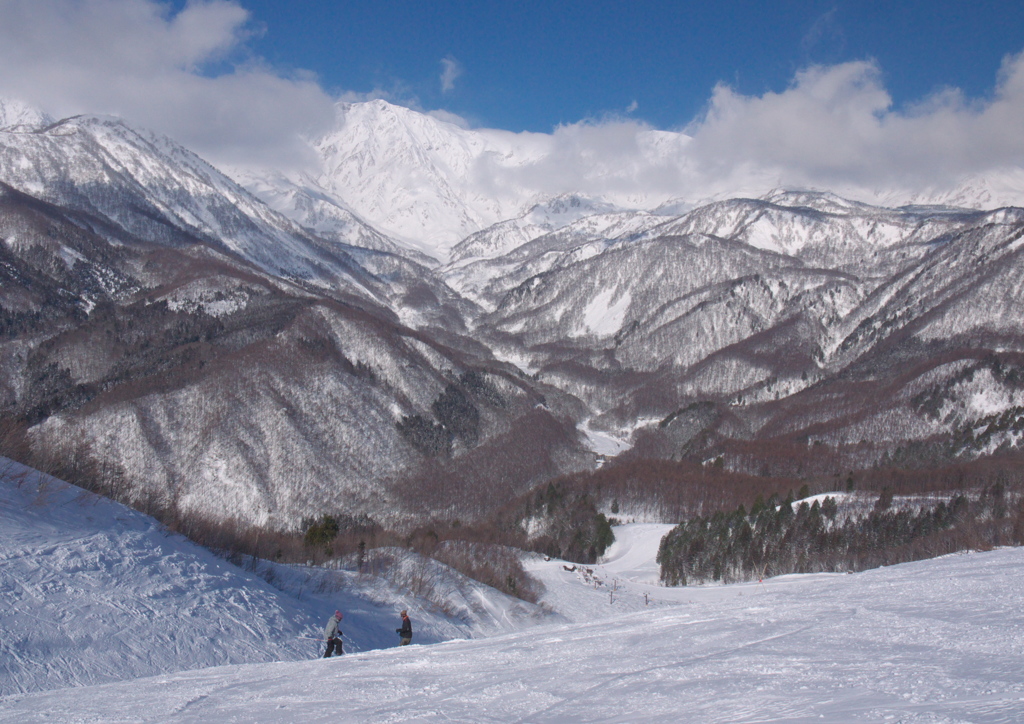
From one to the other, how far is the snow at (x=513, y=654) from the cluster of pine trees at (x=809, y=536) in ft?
181

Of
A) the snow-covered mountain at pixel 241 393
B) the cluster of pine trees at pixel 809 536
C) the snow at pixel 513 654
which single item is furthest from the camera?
the snow-covered mountain at pixel 241 393

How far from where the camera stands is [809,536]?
296 ft

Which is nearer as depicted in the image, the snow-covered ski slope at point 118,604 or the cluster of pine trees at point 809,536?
the snow-covered ski slope at point 118,604

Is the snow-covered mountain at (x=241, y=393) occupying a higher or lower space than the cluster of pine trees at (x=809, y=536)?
higher

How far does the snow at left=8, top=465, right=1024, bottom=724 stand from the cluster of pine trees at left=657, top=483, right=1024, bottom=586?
181 ft

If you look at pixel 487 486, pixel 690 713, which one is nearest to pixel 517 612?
pixel 690 713

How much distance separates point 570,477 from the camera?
147m

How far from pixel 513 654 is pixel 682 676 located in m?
6.44

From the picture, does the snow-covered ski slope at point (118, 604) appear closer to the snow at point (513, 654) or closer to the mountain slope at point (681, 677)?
the snow at point (513, 654)

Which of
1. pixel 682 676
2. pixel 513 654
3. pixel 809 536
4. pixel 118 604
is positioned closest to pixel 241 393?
pixel 809 536

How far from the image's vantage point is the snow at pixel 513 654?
11.5 metres

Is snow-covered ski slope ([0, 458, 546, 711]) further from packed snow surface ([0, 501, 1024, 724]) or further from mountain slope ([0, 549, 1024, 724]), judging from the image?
mountain slope ([0, 549, 1024, 724])

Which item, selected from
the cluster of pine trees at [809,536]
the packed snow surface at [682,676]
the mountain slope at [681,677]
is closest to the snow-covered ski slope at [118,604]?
the packed snow surface at [682,676]

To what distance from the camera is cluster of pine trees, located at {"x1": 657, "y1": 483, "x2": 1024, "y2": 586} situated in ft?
270
